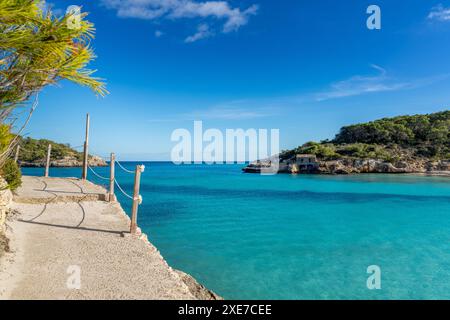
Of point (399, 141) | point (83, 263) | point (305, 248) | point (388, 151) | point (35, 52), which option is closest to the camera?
point (35, 52)

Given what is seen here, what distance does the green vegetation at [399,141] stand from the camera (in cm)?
5519

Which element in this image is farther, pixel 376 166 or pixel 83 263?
pixel 376 166

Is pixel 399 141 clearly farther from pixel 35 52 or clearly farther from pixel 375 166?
pixel 35 52

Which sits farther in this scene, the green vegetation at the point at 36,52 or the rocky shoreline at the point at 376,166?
the rocky shoreline at the point at 376,166

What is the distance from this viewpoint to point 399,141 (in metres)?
60.6

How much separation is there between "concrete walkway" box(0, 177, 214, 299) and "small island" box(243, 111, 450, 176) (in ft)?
170

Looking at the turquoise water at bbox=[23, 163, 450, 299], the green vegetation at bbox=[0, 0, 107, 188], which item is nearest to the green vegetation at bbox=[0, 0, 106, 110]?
the green vegetation at bbox=[0, 0, 107, 188]

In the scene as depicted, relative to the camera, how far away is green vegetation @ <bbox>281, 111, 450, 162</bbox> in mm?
55188

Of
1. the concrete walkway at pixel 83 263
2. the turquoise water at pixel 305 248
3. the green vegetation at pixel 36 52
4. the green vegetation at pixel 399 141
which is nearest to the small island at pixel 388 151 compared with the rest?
the green vegetation at pixel 399 141

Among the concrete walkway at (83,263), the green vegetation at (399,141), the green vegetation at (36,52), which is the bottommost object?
the concrete walkway at (83,263)

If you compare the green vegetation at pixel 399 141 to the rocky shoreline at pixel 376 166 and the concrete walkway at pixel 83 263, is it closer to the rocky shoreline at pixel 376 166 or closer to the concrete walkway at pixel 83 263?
the rocky shoreline at pixel 376 166

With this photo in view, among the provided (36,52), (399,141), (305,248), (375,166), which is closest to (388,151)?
(399,141)

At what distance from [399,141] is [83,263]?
68.0m
